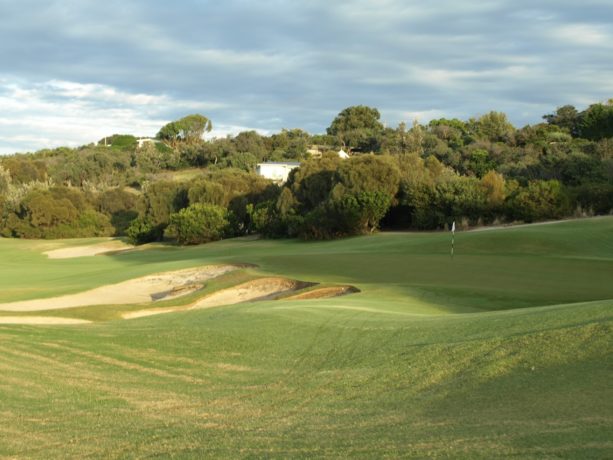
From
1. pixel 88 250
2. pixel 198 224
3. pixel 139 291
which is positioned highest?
pixel 198 224

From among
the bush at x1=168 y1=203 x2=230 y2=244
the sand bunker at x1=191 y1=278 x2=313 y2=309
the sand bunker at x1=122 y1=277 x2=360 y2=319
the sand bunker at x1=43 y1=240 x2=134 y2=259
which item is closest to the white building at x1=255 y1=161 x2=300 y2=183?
the bush at x1=168 y1=203 x2=230 y2=244

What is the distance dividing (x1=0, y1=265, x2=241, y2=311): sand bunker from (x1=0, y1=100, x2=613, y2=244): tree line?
22651mm

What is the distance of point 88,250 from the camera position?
62.2m

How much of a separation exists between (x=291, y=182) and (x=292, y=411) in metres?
55.5

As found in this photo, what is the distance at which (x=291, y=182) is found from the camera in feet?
212

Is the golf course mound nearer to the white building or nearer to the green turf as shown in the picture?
the green turf

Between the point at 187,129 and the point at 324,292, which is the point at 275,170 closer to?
the point at 187,129

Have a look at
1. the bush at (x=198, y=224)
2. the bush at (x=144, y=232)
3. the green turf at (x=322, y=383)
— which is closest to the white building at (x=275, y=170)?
the bush at (x=144, y=232)

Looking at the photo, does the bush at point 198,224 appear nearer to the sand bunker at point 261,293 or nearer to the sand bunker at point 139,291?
the sand bunker at point 139,291

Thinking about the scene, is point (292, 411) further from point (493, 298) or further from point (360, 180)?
point (360, 180)

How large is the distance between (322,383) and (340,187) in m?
46.9

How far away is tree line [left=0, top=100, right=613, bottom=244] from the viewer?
177 ft

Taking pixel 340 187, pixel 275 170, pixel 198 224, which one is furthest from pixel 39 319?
pixel 275 170

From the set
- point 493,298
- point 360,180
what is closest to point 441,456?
point 493,298
